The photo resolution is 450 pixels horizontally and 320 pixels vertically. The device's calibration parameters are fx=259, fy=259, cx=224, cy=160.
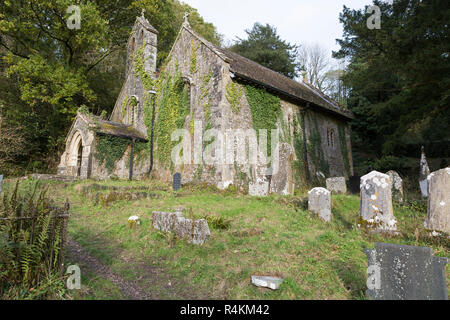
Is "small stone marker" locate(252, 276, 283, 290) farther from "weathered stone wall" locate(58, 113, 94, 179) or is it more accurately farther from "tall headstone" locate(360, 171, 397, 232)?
"weathered stone wall" locate(58, 113, 94, 179)

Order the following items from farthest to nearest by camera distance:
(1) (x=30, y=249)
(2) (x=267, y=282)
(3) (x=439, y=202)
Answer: (3) (x=439, y=202) → (2) (x=267, y=282) → (1) (x=30, y=249)

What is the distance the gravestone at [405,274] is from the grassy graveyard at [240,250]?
39cm

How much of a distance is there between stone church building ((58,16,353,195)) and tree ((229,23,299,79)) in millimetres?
12164

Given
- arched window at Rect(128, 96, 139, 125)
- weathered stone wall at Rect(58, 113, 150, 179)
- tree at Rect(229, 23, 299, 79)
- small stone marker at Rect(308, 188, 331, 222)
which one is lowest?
small stone marker at Rect(308, 188, 331, 222)

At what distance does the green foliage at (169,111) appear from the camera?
1534 cm

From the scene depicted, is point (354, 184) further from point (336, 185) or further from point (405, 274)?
point (405, 274)

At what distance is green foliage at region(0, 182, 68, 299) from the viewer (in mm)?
3666

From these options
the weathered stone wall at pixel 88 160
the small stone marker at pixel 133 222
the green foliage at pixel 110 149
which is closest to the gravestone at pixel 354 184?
the weathered stone wall at pixel 88 160

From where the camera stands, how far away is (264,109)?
14.8m

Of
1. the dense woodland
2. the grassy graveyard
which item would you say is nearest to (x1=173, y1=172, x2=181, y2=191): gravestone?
the grassy graveyard

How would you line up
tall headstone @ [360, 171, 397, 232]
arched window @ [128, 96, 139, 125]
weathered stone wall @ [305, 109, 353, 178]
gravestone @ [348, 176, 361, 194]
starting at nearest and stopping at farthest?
Result: tall headstone @ [360, 171, 397, 232], gravestone @ [348, 176, 361, 194], weathered stone wall @ [305, 109, 353, 178], arched window @ [128, 96, 139, 125]

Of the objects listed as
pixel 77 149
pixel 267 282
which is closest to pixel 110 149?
pixel 77 149

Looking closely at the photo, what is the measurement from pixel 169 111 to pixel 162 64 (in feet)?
14.2

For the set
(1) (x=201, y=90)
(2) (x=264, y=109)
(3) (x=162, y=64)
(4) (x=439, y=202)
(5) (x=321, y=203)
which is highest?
(3) (x=162, y=64)
